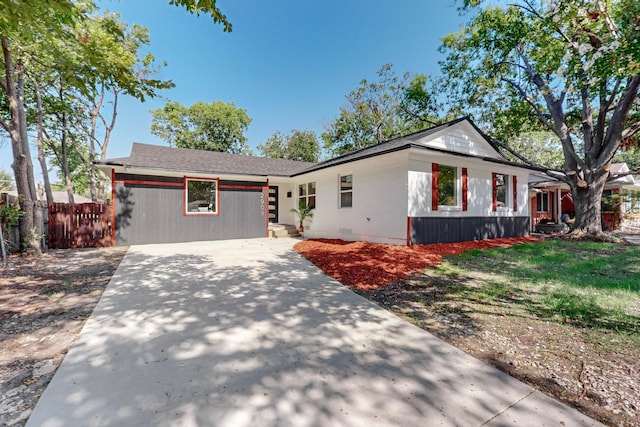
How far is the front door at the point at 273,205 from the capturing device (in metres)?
13.7

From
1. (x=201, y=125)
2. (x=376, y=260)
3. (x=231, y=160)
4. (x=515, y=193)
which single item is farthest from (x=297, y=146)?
(x=376, y=260)

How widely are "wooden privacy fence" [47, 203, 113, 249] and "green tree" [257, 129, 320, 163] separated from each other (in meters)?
23.3

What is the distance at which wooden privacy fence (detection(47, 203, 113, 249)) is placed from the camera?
8.48 meters

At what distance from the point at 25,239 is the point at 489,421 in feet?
33.9

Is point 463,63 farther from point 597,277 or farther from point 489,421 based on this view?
point 489,421

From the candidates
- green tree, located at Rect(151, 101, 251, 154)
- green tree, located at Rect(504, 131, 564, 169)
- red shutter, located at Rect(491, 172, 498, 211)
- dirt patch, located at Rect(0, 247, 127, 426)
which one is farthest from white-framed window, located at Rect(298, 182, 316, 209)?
green tree, located at Rect(504, 131, 564, 169)

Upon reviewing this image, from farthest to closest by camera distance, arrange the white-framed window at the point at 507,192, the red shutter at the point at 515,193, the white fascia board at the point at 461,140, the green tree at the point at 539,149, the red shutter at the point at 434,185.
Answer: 1. the green tree at the point at 539,149
2. the red shutter at the point at 515,193
3. the white-framed window at the point at 507,192
4. the white fascia board at the point at 461,140
5. the red shutter at the point at 434,185

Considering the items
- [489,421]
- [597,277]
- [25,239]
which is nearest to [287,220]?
[25,239]

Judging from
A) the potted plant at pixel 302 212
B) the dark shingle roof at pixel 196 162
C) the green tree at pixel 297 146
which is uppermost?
the green tree at pixel 297 146

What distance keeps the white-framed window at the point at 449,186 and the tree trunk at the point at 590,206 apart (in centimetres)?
611

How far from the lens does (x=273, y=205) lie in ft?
45.4

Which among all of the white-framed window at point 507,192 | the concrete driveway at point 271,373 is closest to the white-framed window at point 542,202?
the white-framed window at point 507,192

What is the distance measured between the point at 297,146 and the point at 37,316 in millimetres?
29313

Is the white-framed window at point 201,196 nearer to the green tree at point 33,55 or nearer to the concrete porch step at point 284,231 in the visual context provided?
the concrete porch step at point 284,231
